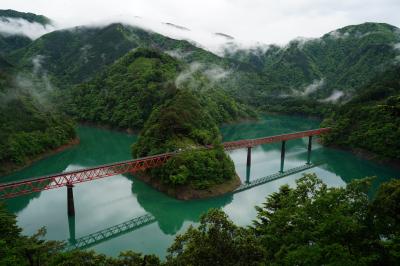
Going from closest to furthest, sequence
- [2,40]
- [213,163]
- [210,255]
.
Answer: [210,255]
[213,163]
[2,40]

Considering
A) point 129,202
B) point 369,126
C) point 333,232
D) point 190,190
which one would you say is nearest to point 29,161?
point 129,202

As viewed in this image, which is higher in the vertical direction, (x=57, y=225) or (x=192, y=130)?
(x=192, y=130)

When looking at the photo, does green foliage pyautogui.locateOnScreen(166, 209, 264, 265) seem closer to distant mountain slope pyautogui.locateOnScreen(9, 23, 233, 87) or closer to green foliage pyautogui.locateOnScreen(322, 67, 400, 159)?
green foliage pyautogui.locateOnScreen(322, 67, 400, 159)

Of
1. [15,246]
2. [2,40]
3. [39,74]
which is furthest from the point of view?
[2,40]

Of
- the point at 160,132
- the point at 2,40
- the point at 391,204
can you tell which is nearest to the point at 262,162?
the point at 160,132

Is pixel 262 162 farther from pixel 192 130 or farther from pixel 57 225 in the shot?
pixel 57 225

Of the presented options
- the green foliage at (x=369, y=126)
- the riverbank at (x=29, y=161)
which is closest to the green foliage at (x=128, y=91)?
the riverbank at (x=29, y=161)
